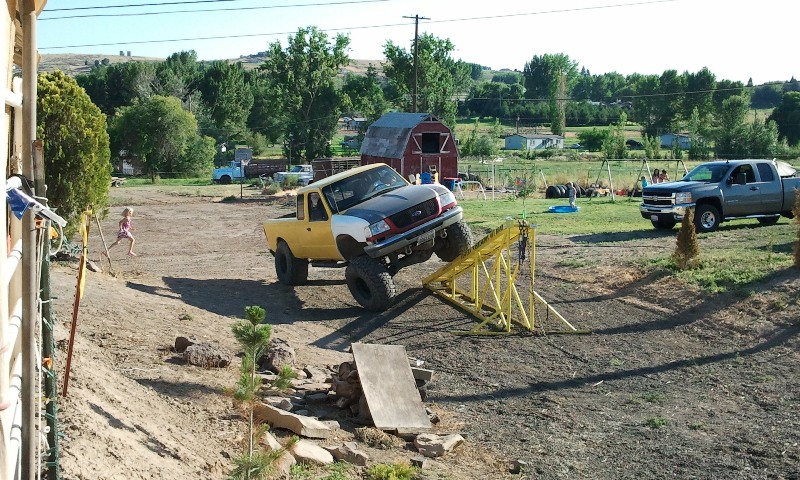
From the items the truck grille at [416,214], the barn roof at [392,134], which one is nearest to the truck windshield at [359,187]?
the truck grille at [416,214]

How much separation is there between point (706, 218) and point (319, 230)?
1137cm

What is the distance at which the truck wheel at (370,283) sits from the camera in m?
15.8

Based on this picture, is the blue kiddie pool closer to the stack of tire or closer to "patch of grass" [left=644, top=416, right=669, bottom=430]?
the stack of tire

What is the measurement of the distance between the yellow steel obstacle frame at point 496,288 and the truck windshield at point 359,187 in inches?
73.4

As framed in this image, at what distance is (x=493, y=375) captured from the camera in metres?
12.3

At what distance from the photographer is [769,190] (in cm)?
2412

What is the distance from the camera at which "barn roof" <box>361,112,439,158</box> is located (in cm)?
4972

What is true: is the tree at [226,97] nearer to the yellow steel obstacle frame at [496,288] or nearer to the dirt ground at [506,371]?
the dirt ground at [506,371]

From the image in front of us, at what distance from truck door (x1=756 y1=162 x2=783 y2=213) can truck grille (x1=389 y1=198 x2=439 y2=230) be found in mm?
11702

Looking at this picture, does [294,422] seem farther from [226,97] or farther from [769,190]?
[226,97]

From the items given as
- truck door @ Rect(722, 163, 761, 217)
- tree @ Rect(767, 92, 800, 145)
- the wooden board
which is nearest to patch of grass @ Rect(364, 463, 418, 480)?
the wooden board

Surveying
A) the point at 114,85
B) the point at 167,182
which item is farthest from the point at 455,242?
the point at 114,85

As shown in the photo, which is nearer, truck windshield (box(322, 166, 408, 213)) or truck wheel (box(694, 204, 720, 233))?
truck windshield (box(322, 166, 408, 213))

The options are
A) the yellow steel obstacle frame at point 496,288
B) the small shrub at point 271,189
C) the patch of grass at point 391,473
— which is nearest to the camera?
the patch of grass at point 391,473
